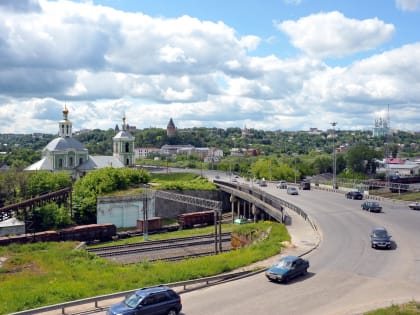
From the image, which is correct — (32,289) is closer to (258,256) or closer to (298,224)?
(258,256)

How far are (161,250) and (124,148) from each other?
53184 millimetres

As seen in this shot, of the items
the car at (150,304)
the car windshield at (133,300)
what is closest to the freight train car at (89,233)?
the car windshield at (133,300)

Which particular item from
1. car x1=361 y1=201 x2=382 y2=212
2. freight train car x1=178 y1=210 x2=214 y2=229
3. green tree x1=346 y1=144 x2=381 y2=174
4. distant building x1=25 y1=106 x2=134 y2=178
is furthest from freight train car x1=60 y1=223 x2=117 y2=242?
green tree x1=346 y1=144 x2=381 y2=174

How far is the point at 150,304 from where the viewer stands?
51.0 feet

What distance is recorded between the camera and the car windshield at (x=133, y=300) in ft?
50.3

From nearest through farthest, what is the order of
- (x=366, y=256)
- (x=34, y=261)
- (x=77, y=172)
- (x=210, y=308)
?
(x=210, y=308) → (x=366, y=256) → (x=34, y=261) → (x=77, y=172)

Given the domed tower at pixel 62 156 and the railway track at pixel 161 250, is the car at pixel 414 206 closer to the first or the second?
the railway track at pixel 161 250

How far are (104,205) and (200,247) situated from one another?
18.6 metres

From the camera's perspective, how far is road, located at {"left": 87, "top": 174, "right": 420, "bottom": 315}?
663 inches

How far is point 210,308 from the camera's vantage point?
1681 cm

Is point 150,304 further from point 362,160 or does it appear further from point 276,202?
point 362,160

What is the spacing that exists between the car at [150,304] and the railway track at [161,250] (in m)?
19.6

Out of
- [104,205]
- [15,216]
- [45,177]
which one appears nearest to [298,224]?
[104,205]

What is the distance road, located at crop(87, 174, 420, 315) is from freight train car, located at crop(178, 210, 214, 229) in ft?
84.6
